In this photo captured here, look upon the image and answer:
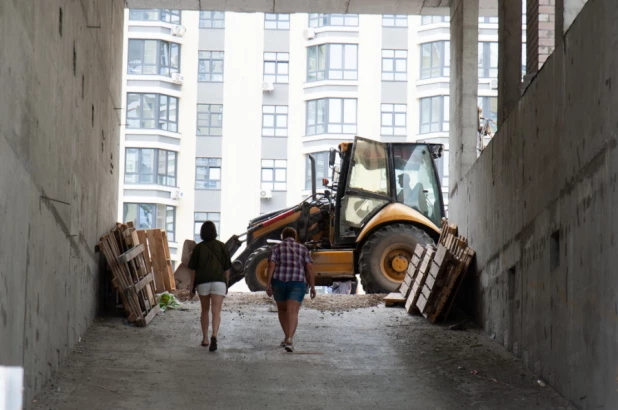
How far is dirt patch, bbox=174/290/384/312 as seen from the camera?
17.5 metres

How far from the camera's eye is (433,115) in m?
54.1

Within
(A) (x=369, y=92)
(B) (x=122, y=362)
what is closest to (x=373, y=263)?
(B) (x=122, y=362)

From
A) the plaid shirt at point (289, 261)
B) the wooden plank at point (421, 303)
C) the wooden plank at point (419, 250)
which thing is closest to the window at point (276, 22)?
the wooden plank at point (419, 250)

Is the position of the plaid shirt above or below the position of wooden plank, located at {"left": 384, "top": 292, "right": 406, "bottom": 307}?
above

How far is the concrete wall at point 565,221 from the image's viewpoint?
8820 mm

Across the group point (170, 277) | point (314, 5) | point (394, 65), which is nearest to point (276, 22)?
point (394, 65)

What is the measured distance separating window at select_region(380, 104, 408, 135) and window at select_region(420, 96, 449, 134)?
35.6 inches

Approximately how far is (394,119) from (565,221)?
4440 cm

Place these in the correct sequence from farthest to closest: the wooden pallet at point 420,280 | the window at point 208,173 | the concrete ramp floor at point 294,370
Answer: the window at point 208,173, the wooden pallet at point 420,280, the concrete ramp floor at point 294,370

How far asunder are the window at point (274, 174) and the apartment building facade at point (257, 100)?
49 millimetres

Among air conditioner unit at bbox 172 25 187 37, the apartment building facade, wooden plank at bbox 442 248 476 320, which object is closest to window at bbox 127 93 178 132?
the apartment building facade

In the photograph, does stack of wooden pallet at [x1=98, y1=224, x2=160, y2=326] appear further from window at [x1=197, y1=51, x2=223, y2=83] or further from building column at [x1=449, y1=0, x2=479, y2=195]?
window at [x1=197, y1=51, x2=223, y2=83]

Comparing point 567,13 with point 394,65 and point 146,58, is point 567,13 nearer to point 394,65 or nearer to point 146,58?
point 394,65

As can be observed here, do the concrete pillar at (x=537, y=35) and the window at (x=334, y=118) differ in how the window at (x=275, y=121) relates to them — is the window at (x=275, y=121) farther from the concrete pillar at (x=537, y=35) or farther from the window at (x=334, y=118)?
the concrete pillar at (x=537, y=35)
